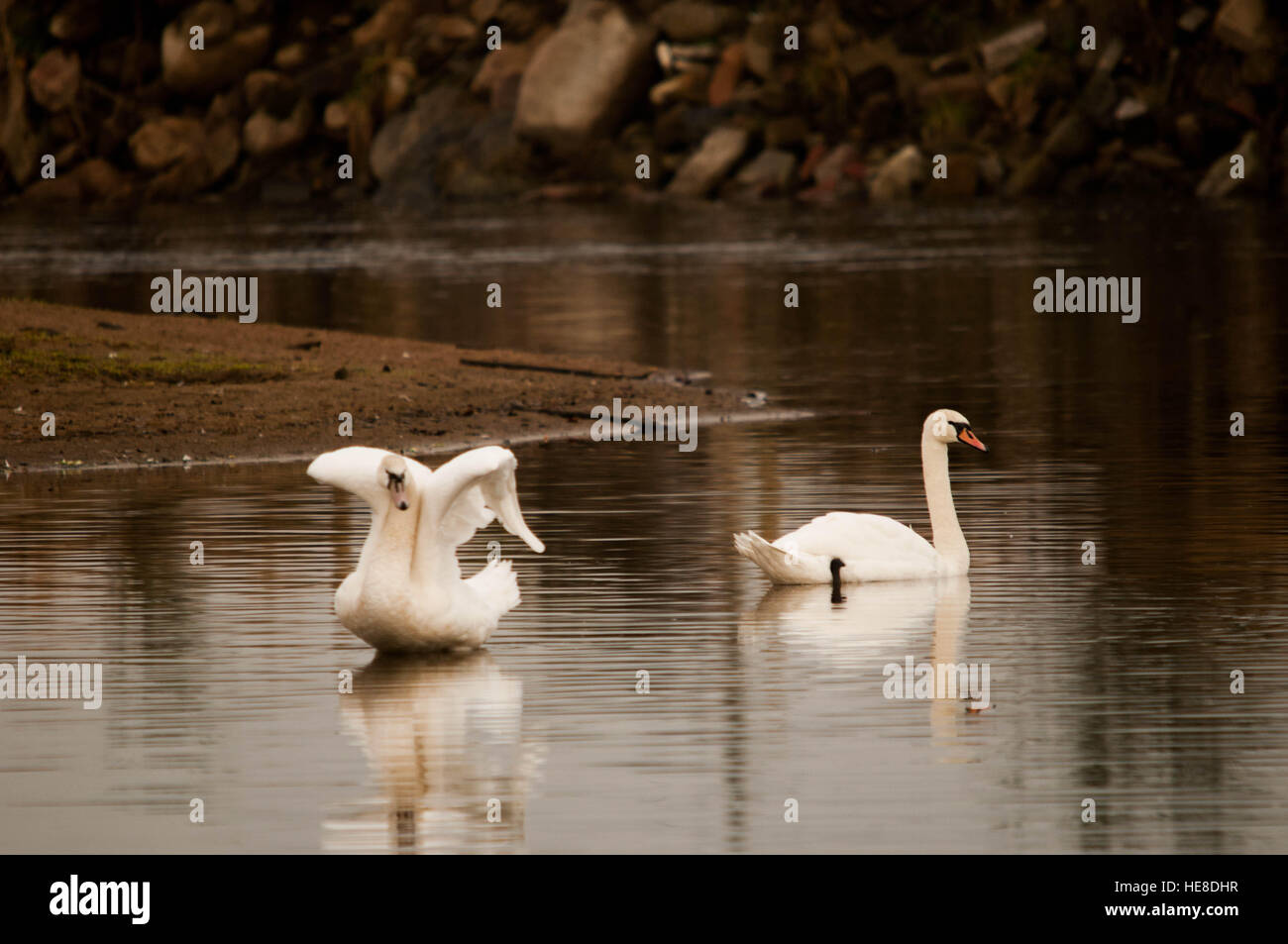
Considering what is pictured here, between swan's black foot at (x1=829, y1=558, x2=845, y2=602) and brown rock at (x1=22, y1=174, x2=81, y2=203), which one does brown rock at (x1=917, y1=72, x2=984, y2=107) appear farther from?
swan's black foot at (x1=829, y1=558, x2=845, y2=602)

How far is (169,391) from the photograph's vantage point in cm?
2267

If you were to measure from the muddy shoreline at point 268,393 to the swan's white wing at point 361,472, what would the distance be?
7.95m

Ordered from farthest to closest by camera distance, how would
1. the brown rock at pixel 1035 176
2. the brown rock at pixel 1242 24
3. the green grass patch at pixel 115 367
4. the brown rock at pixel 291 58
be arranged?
the brown rock at pixel 291 58, the brown rock at pixel 1035 176, the brown rock at pixel 1242 24, the green grass patch at pixel 115 367

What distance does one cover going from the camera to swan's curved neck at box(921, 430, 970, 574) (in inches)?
558

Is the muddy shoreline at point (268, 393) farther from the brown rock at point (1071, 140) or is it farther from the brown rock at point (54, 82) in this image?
the brown rock at point (54, 82)

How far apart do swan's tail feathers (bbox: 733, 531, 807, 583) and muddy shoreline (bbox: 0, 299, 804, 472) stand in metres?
6.56

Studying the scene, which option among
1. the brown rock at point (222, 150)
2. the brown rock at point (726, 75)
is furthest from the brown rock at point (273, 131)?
the brown rock at point (726, 75)

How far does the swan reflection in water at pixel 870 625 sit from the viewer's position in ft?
38.7

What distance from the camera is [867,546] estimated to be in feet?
46.1

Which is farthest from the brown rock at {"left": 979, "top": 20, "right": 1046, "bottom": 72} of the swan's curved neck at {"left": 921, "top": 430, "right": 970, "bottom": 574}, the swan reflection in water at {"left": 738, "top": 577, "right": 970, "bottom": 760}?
the swan reflection in water at {"left": 738, "top": 577, "right": 970, "bottom": 760}

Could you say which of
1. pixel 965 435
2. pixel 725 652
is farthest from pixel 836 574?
pixel 725 652

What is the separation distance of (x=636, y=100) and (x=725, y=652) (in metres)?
71.8
